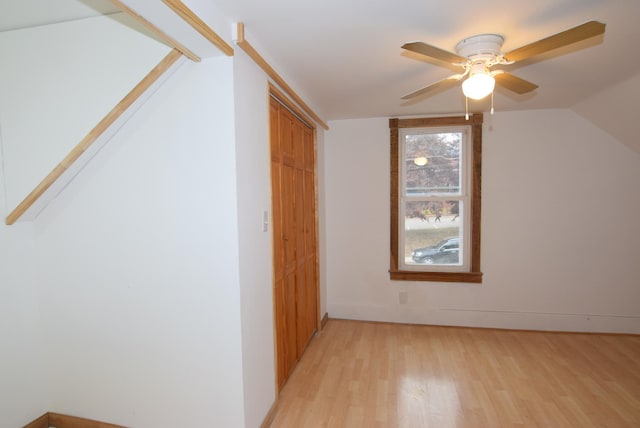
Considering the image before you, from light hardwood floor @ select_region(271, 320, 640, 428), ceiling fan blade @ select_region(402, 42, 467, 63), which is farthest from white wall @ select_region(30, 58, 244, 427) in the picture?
ceiling fan blade @ select_region(402, 42, 467, 63)

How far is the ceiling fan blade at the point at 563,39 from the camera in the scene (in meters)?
1.33

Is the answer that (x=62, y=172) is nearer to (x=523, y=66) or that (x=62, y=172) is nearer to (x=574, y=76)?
(x=523, y=66)

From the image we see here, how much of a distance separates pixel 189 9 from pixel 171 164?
2.63 feet

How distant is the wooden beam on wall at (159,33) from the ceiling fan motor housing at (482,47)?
4.97ft

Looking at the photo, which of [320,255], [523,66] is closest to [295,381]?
[320,255]

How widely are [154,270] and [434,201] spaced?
118 inches

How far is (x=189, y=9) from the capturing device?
1.37 metres

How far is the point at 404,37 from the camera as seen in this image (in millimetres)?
1906

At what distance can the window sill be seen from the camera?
3670 millimetres

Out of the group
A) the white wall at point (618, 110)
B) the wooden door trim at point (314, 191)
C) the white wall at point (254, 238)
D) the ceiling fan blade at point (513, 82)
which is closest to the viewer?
the white wall at point (254, 238)

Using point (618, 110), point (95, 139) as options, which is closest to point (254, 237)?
point (95, 139)

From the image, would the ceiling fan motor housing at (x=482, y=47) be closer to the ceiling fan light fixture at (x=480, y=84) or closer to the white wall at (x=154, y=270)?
the ceiling fan light fixture at (x=480, y=84)

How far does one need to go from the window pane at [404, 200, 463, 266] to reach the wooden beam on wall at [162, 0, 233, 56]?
9.14ft

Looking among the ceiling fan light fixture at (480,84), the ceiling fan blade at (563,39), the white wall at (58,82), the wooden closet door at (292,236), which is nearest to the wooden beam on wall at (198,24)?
the white wall at (58,82)
